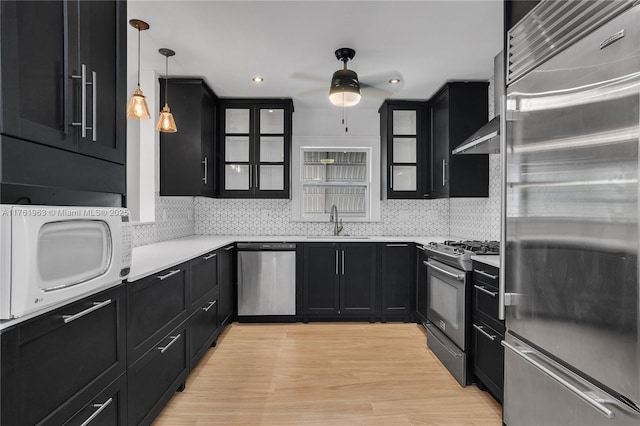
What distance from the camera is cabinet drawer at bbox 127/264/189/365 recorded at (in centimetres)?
180

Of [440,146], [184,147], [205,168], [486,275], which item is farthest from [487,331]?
[184,147]

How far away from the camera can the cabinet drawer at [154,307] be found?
1804 mm

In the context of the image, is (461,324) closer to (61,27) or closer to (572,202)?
(572,202)

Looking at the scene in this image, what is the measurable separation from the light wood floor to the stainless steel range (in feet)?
0.45

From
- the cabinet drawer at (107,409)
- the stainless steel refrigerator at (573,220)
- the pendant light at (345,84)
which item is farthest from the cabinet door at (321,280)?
the cabinet drawer at (107,409)

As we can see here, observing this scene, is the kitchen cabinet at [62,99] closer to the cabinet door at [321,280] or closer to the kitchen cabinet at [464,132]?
the cabinet door at [321,280]

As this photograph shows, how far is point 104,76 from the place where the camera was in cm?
161

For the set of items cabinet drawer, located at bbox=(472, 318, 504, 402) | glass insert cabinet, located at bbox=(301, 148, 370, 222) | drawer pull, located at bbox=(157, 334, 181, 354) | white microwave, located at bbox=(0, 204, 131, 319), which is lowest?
cabinet drawer, located at bbox=(472, 318, 504, 402)

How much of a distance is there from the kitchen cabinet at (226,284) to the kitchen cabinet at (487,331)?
7.47 ft

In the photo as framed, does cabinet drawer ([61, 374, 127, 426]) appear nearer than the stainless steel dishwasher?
Yes

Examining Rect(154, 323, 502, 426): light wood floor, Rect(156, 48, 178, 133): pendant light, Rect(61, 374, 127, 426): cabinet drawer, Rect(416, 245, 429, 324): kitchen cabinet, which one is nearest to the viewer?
Rect(61, 374, 127, 426): cabinet drawer

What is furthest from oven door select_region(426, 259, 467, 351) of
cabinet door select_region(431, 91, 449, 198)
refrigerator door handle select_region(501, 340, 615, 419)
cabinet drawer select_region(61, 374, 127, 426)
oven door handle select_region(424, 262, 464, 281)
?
cabinet drawer select_region(61, 374, 127, 426)

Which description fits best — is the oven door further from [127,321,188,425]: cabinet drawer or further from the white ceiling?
[127,321,188,425]: cabinet drawer

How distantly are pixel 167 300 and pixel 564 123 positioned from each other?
7.53ft
